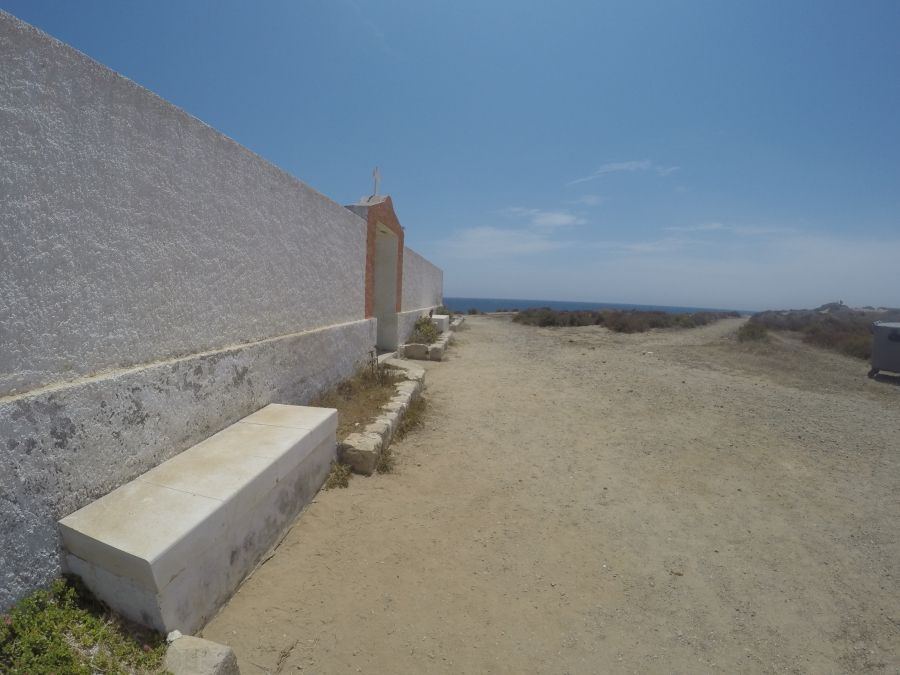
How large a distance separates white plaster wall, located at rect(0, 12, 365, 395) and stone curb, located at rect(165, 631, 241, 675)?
1.26m

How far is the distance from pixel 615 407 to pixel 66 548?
603 cm

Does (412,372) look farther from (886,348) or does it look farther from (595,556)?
(886,348)

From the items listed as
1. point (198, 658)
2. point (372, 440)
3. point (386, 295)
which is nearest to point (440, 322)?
point (386, 295)

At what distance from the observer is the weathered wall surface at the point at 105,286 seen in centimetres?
173

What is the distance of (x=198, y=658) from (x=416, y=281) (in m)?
10.6

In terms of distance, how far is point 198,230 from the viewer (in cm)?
284

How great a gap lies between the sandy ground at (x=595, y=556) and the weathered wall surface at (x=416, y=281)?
5.52m


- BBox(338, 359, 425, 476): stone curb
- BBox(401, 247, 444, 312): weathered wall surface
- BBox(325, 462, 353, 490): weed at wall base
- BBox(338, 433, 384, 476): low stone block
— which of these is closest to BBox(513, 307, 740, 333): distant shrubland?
BBox(401, 247, 444, 312): weathered wall surface

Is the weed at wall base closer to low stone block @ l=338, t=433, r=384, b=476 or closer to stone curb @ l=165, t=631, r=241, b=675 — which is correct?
low stone block @ l=338, t=433, r=384, b=476

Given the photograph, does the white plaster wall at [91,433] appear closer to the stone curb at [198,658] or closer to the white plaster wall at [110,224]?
the white plaster wall at [110,224]

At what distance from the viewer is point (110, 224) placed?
216 centimetres

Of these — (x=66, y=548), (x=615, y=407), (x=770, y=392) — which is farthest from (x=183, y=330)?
(x=770, y=392)

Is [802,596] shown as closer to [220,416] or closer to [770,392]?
[220,416]

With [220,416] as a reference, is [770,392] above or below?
below
